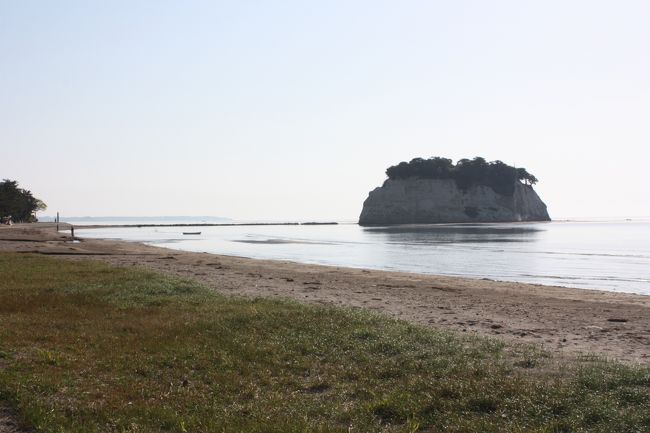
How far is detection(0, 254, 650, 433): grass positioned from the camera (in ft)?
27.3

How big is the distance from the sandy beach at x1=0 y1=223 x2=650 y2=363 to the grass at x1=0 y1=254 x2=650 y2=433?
275 centimetres

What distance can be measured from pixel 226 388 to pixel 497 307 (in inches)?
584

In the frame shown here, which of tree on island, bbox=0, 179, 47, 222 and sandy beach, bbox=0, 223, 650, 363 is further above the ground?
tree on island, bbox=0, 179, 47, 222

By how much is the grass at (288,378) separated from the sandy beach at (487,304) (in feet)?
9.03

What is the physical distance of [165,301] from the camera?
19.7 metres

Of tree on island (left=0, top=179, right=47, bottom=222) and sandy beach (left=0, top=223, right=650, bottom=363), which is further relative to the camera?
tree on island (left=0, top=179, right=47, bottom=222)

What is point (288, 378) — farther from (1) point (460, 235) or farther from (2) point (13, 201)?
(2) point (13, 201)

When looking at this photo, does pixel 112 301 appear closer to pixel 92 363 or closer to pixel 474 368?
pixel 92 363

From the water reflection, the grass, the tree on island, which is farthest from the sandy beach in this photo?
the tree on island

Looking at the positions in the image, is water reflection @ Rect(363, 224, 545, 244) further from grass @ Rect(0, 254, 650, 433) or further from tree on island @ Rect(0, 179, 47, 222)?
tree on island @ Rect(0, 179, 47, 222)

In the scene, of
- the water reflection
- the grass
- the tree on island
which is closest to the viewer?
the grass

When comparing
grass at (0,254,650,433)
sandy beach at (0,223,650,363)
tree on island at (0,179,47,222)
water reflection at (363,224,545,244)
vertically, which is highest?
tree on island at (0,179,47,222)

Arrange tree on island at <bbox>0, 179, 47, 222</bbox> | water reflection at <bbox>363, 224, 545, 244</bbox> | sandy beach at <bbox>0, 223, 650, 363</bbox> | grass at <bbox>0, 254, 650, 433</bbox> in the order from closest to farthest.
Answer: grass at <bbox>0, 254, 650, 433</bbox>
sandy beach at <bbox>0, 223, 650, 363</bbox>
water reflection at <bbox>363, 224, 545, 244</bbox>
tree on island at <bbox>0, 179, 47, 222</bbox>

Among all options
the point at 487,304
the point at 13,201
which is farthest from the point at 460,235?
the point at 13,201
